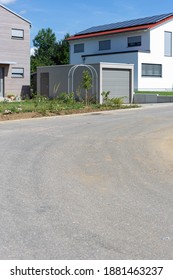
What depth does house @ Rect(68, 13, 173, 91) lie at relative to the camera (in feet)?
141

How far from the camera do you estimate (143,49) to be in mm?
44344

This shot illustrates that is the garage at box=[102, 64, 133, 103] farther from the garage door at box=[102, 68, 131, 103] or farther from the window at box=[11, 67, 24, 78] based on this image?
the window at box=[11, 67, 24, 78]

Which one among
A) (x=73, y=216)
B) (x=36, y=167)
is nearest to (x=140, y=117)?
(x=36, y=167)

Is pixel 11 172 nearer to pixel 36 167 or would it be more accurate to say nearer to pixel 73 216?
pixel 36 167

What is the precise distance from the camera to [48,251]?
17.3 feet

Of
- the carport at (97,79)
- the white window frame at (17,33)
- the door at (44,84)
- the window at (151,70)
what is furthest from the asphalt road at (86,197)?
the window at (151,70)

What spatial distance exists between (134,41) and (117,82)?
13260mm

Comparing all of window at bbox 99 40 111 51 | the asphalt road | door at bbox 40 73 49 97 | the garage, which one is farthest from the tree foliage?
the asphalt road

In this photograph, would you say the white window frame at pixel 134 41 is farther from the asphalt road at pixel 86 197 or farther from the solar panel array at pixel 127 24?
the asphalt road at pixel 86 197

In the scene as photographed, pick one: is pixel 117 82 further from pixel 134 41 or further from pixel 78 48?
pixel 78 48

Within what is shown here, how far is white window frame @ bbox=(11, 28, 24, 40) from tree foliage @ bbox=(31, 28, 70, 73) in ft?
93.8

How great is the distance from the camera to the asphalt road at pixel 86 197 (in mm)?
5480

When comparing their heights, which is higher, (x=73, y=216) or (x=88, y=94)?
(x=88, y=94)
